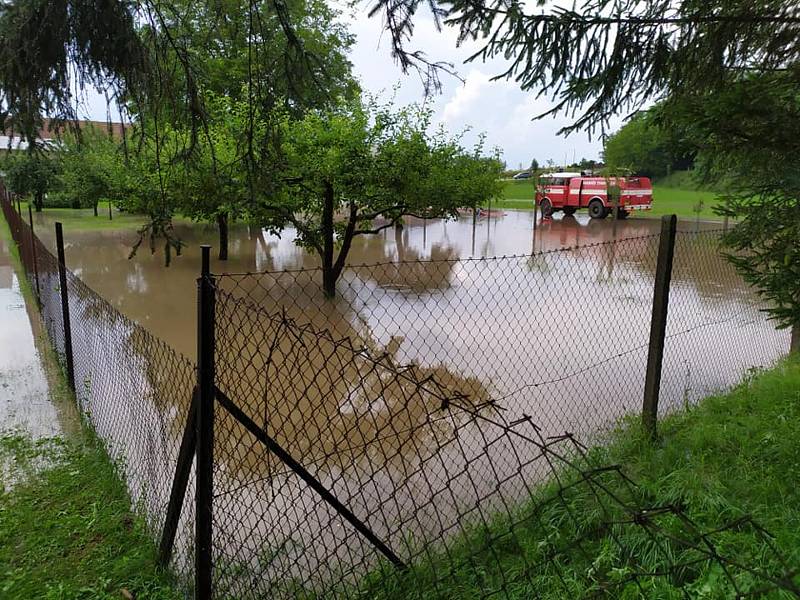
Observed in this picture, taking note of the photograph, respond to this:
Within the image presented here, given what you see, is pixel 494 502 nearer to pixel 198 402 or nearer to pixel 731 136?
pixel 198 402

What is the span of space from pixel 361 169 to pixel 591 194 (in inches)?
785

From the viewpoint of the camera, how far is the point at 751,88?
2982mm

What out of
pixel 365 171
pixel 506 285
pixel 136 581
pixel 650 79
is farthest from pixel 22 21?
pixel 506 285

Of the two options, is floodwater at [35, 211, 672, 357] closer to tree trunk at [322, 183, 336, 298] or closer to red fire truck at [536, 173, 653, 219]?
red fire truck at [536, 173, 653, 219]

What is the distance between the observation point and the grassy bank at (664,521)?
2061mm

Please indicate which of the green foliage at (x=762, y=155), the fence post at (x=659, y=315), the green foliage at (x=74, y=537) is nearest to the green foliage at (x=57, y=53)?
the green foliage at (x=74, y=537)

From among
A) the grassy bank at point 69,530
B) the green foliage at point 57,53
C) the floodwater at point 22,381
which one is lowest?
the floodwater at point 22,381

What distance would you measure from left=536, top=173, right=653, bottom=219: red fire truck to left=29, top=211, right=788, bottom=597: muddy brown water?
11.9m

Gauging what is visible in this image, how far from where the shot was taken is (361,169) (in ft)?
27.1

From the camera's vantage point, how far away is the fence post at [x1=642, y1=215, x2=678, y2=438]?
3.42 meters

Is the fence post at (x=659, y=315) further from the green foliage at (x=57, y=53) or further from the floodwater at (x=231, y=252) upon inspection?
the floodwater at (x=231, y=252)

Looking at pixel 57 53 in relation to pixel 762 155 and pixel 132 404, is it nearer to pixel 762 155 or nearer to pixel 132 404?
pixel 132 404

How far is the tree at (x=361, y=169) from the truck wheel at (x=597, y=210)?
18047 millimetres

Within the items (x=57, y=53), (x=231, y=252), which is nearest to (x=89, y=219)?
(x=231, y=252)
